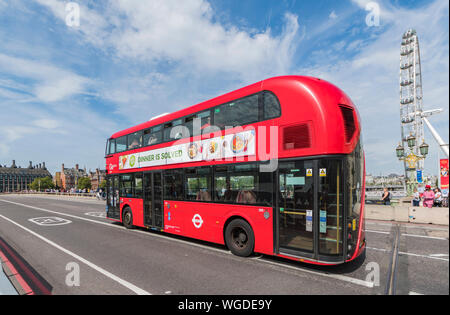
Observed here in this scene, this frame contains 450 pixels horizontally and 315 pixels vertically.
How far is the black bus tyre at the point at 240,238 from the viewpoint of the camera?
660 cm

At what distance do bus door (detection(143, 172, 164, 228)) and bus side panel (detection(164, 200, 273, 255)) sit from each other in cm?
45

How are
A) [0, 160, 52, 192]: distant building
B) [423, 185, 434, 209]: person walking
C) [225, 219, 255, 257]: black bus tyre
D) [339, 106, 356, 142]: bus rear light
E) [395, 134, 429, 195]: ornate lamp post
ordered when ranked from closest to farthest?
[339, 106, 356, 142]: bus rear light
[225, 219, 255, 257]: black bus tyre
[423, 185, 434, 209]: person walking
[395, 134, 429, 195]: ornate lamp post
[0, 160, 52, 192]: distant building

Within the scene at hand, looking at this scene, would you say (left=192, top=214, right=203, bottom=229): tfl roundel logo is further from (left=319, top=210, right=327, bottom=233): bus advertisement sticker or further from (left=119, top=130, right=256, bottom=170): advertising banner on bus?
(left=319, top=210, right=327, bottom=233): bus advertisement sticker

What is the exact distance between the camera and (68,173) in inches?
6166

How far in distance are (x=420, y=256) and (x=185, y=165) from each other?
6994 millimetres

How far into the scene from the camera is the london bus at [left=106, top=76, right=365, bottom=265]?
212 inches

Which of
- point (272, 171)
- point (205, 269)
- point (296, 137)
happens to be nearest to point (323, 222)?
point (272, 171)

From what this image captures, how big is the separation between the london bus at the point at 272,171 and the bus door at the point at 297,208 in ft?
0.07

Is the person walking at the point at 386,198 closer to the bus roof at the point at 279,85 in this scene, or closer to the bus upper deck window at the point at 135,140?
the bus roof at the point at 279,85

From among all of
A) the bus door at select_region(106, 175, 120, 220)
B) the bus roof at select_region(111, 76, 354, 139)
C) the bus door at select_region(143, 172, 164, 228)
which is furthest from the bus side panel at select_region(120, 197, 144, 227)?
the bus roof at select_region(111, 76, 354, 139)

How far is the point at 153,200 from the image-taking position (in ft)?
32.9

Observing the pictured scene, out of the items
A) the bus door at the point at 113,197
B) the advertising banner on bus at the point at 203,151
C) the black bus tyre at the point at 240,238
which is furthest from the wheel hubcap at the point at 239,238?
the bus door at the point at 113,197

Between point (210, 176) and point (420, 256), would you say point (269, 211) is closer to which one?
point (210, 176)

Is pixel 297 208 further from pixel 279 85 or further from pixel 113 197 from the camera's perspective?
pixel 113 197
